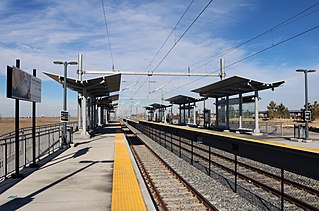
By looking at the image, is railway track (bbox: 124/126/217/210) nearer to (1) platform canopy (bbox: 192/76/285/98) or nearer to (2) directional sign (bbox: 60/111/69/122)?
(2) directional sign (bbox: 60/111/69/122)

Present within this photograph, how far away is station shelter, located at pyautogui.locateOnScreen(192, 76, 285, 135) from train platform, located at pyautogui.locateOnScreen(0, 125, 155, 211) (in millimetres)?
15393

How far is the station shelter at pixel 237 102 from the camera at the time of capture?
24.9m

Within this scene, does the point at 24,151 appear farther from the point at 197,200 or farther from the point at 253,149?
the point at 253,149

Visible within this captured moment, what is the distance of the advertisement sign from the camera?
8.99m

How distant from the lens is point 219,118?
111 ft

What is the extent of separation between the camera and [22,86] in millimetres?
10148

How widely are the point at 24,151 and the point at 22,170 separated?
2.64 feet

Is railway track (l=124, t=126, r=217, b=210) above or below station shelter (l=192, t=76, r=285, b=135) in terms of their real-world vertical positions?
below

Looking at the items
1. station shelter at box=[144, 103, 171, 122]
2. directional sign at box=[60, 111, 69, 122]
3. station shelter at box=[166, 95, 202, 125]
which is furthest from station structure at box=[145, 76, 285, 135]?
station shelter at box=[144, 103, 171, 122]

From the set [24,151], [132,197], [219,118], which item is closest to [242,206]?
[132,197]

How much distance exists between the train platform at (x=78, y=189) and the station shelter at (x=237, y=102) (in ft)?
50.5

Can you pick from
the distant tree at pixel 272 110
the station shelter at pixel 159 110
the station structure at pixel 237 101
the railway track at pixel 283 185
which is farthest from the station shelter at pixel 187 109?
the distant tree at pixel 272 110

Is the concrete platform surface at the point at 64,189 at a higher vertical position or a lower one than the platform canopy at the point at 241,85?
lower

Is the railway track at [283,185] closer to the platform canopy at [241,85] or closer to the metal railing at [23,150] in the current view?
the metal railing at [23,150]
